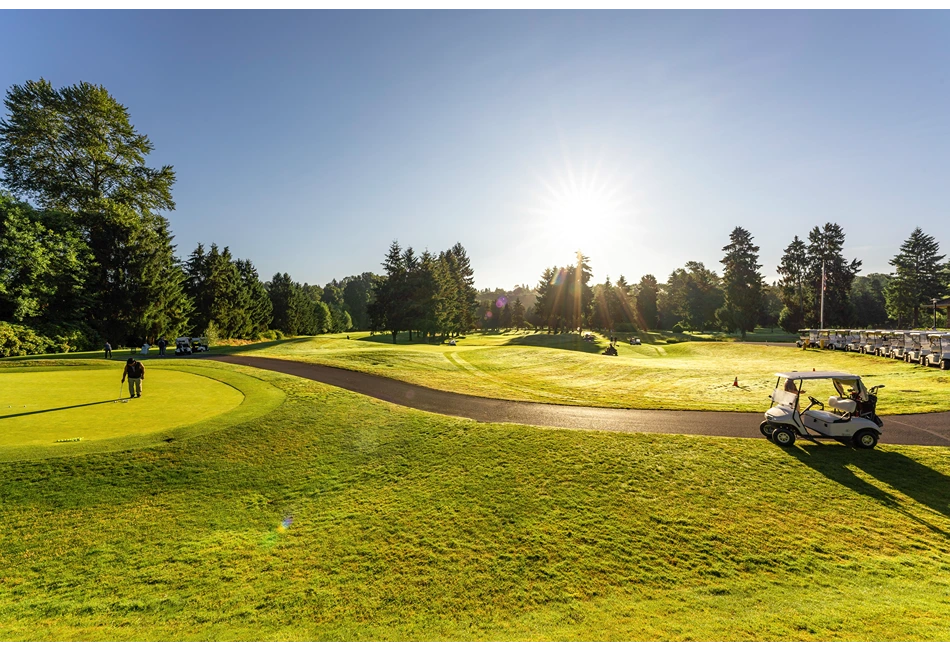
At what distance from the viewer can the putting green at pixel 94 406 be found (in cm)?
1237

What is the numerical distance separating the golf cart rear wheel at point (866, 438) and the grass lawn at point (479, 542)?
487mm

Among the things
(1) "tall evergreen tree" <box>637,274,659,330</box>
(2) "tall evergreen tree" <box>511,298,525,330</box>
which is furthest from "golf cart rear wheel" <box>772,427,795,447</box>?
(2) "tall evergreen tree" <box>511,298,525,330</box>

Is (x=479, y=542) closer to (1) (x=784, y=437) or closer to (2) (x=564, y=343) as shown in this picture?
(1) (x=784, y=437)

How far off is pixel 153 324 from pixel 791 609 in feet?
201

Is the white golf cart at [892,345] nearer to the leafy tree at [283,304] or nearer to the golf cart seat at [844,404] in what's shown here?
the golf cart seat at [844,404]

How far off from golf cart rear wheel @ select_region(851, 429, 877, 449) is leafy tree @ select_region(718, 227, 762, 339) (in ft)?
282

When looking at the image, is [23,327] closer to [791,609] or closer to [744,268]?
[791,609]

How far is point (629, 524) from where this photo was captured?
27.5 feet

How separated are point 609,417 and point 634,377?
15118mm

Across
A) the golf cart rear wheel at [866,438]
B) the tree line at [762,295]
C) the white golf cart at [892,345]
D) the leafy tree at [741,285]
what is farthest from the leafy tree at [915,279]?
the golf cart rear wheel at [866,438]

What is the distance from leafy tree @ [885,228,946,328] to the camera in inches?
3009

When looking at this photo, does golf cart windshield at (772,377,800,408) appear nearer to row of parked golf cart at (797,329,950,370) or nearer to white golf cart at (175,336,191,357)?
row of parked golf cart at (797,329,950,370)

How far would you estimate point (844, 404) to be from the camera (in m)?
12.7
